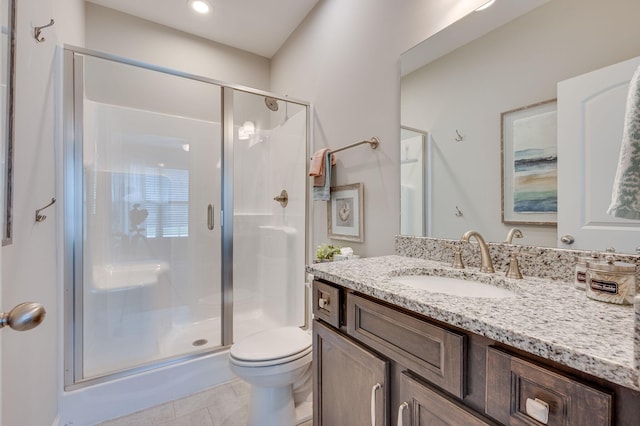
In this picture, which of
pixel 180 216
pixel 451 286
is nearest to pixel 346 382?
pixel 451 286

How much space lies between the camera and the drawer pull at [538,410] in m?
0.49

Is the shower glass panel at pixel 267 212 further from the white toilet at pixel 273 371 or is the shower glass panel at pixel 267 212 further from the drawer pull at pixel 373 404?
the drawer pull at pixel 373 404

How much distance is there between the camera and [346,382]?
96cm

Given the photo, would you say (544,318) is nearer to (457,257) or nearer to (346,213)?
(457,257)

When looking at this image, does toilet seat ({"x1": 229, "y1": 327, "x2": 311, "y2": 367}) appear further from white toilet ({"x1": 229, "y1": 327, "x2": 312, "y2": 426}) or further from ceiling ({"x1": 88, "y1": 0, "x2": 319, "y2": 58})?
ceiling ({"x1": 88, "y1": 0, "x2": 319, "y2": 58})

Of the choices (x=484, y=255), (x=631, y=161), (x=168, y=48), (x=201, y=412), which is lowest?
(x=201, y=412)

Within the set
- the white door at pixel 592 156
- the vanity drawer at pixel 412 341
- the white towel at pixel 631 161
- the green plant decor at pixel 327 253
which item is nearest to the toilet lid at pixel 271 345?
the green plant decor at pixel 327 253

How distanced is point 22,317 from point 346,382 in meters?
0.86

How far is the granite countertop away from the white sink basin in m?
0.03

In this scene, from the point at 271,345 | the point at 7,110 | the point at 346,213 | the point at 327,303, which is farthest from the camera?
the point at 346,213

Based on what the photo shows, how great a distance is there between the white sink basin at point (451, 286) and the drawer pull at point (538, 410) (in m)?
0.45

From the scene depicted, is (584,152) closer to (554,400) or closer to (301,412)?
(554,400)

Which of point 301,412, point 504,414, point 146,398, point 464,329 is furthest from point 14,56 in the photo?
point 301,412

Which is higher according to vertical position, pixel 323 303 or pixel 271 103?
pixel 271 103
